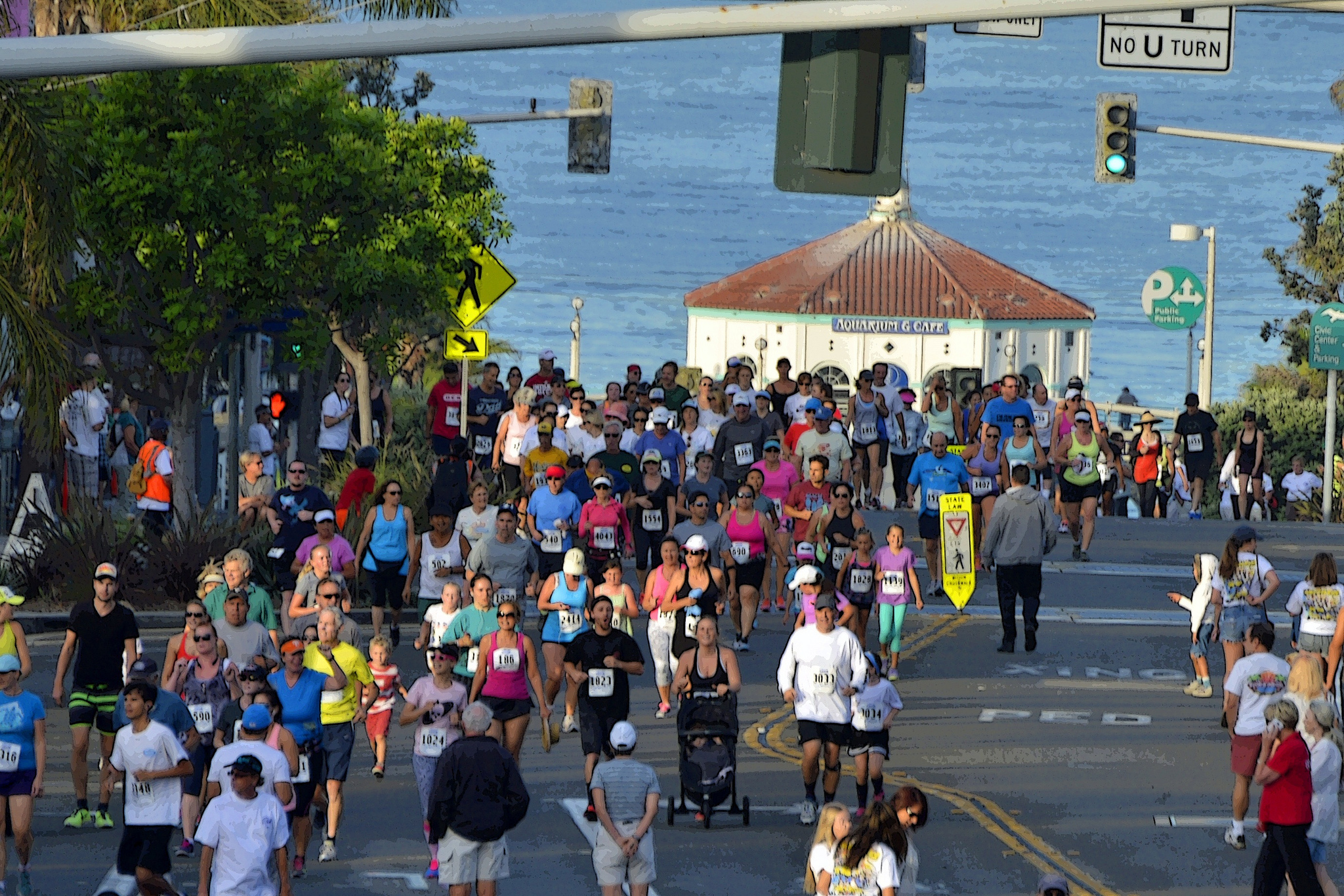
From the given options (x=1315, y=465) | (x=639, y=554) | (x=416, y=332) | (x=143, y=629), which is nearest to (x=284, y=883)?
(x=143, y=629)

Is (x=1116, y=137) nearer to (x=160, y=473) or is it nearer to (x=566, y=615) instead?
(x=566, y=615)

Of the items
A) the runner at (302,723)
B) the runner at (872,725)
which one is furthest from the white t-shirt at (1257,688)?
the runner at (302,723)

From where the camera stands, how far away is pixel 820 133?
32.1ft

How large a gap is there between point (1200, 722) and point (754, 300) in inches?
4177

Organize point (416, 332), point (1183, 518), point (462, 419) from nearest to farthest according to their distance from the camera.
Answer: point (462, 419), point (1183, 518), point (416, 332)

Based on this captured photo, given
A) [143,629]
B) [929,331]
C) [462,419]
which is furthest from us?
[929,331]

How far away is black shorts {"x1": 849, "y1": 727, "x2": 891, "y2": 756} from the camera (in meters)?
15.9

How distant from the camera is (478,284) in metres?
28.9

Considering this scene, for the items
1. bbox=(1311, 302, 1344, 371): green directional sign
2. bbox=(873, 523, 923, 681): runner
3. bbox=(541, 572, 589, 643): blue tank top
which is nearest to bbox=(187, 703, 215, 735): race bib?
bbox=(541, 572, 589, 643): blue tank top

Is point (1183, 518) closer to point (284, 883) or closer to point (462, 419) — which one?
point (462, 419)

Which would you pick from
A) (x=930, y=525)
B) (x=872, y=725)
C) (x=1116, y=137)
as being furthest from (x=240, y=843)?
(x=1116, y=137)

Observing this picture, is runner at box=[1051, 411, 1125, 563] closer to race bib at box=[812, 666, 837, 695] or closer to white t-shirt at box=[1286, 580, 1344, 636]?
white t-shirt at box=[1286, 580, 1344, 636]

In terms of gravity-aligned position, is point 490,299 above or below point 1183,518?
above

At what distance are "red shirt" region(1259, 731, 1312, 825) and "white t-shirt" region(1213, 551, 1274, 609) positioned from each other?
18.8ft
